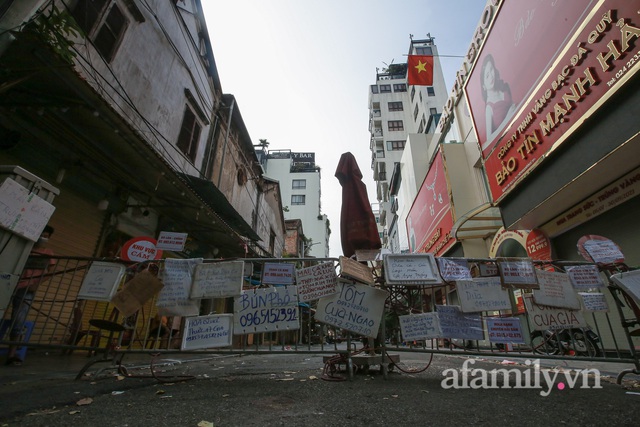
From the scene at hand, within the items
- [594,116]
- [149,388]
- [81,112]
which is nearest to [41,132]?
[81,112]

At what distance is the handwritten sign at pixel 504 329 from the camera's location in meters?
3.82

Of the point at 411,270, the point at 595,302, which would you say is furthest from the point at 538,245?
the point at 411,270

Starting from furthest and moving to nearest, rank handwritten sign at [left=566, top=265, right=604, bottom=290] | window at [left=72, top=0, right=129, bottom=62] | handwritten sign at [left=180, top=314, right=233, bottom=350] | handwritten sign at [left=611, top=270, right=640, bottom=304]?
window at [left=72, top=0, right=129, bottom=62]
handwritten sign at [left=566, top=265, right=604, bottom=290]
handwritten sign at [left=180, top=314, right=233, bottom=350]
handwritten sign at [left=611, top=270, right=640, bottom=304]

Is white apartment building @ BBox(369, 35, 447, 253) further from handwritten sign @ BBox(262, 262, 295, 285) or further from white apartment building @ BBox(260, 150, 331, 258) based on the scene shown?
handwritten sign @ BBox(262, 262, 295, 285)

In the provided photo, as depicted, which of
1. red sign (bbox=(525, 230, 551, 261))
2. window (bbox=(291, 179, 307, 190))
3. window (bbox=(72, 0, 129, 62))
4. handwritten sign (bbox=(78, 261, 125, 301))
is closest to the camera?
handwritten sign (bbox=(78, 261, 125, 301))

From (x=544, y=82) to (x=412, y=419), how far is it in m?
7.67

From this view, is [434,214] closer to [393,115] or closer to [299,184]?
[393,115]

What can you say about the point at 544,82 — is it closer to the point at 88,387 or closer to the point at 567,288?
the point at 567,288

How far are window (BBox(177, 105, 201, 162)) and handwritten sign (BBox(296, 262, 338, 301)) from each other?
8.83 meters

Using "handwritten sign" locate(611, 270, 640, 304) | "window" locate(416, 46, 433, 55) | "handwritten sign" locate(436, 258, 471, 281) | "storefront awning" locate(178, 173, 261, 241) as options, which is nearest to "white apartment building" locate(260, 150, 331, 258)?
"window" locate(416, 46, 433, 55)

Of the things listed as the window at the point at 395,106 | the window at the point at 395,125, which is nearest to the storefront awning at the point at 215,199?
the window at the point at 395,125

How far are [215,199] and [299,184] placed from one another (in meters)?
39.0

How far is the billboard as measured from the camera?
4.98 m

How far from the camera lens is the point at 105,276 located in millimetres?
3932
